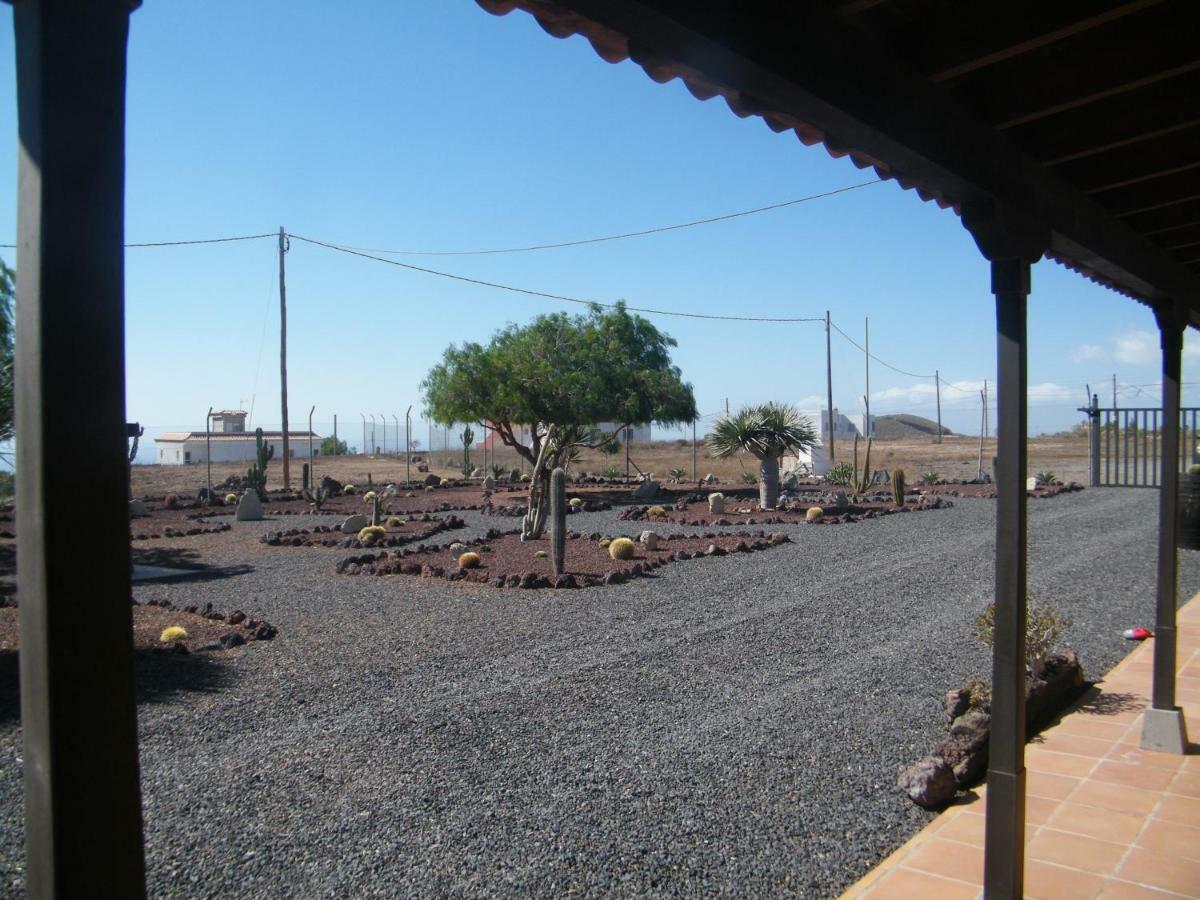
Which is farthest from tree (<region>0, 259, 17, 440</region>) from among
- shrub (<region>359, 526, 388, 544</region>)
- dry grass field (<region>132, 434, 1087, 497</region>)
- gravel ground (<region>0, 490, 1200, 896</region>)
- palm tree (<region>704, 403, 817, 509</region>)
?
dry grass field (<region>132, 434, 1087, 497</region>)

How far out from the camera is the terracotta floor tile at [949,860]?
3455 mm

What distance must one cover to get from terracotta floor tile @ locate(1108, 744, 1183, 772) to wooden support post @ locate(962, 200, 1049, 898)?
2049 millimetres

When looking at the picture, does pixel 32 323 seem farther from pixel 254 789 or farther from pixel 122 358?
pixel 254 789

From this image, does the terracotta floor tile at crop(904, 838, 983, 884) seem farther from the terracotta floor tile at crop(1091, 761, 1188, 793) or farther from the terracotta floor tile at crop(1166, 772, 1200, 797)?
the terracotta floor tile at crop(1166, 772, 1200, 797)

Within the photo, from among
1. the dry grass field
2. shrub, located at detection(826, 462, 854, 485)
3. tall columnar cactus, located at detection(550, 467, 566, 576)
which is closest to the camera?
tall columnar cactus, located at detection(550, 467, 566, 576)

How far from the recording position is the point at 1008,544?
3035 millimetres

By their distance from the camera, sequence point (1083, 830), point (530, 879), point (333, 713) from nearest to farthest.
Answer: point (530, 879), point (1083, 830), point (333, 713)

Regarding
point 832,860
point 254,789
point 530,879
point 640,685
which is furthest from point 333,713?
point 832,860

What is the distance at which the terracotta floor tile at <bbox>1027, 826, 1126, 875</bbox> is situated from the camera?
355 centimetres

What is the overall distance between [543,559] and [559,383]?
12.3 meters

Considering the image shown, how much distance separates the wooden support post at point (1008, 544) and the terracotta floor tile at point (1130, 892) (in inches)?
21.4

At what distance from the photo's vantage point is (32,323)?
4.01 ft

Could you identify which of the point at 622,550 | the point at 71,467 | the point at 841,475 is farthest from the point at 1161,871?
the point at 841,475

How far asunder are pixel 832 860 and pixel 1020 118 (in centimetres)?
283
